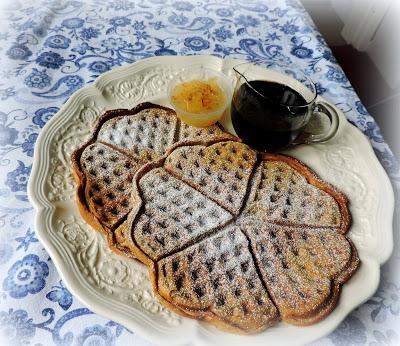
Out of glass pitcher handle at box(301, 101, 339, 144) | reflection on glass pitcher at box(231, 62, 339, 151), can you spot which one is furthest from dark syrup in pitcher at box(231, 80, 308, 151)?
glass pitcher handle at box(301, 101, 339, 144)

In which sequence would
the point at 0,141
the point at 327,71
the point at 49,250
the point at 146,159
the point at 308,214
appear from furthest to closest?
the point at 327,71, the point at 0,141, the point at 146,159, the point at 308,214, the point at 49,250

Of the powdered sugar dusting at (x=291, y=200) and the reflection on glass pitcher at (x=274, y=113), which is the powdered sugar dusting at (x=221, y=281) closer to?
the powdered sugar dusting at (x=291, y=200)

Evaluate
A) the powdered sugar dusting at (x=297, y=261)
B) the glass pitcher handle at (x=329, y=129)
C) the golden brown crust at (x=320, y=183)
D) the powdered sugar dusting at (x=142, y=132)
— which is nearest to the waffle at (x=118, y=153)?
the powdered sugar dusting at (x=142, y=132)

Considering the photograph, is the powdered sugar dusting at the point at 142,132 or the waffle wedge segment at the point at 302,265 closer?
the waffle wedge segment at the point at 302,265

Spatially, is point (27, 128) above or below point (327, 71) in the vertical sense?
below

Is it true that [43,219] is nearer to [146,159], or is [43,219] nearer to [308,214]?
[146,159]

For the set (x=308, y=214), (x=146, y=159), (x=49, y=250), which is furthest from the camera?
(x=146, y=159)

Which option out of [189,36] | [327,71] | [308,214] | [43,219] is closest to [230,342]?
[308,214]
